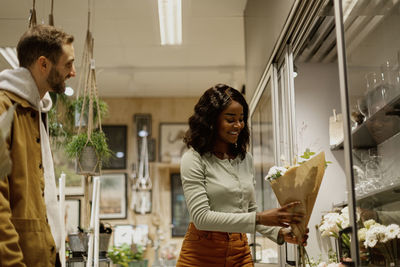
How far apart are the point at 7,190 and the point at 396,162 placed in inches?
71.1

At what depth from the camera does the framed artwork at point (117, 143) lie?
824 cm

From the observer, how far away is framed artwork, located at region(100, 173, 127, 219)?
8.07 meters

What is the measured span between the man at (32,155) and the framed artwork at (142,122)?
635 cm

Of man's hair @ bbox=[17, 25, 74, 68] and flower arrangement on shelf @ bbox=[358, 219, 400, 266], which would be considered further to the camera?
flower arrangement on shelf @ bbox=[358, 219, 400, 266]

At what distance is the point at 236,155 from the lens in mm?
2275

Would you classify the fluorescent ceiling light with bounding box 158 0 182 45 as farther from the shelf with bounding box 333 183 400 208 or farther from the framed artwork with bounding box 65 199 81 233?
the framed artwork with bounding box 65 199 81 233

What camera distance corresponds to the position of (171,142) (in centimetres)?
833

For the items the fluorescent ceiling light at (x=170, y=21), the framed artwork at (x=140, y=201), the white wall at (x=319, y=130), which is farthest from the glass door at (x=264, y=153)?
the framed artwork at (x=140, y=201)

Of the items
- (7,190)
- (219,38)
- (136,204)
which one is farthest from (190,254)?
(136,204)

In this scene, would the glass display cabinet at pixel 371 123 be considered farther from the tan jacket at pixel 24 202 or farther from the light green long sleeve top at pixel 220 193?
the tan jacket at pixel 24 202

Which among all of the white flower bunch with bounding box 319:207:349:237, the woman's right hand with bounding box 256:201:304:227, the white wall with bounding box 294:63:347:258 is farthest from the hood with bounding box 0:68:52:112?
the white wall with bounding box 294:63:347:258

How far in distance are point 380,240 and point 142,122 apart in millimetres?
6534

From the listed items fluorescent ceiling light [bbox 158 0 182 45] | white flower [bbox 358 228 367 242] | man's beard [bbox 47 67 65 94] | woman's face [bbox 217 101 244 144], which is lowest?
white flower [bbox 358 228 367 242]

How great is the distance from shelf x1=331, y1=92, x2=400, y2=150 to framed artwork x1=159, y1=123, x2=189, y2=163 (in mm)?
5799
